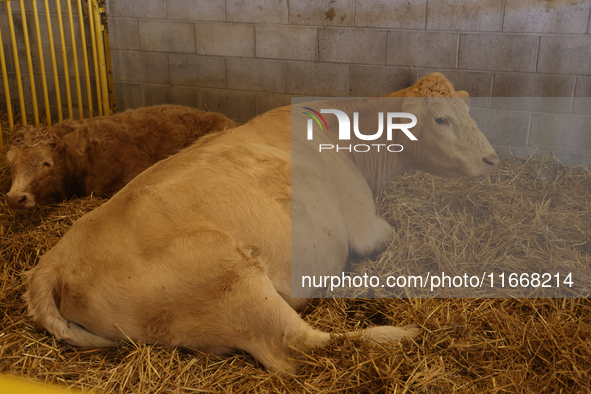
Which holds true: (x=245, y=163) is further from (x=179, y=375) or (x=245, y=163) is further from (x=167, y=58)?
(x=167, y=58)

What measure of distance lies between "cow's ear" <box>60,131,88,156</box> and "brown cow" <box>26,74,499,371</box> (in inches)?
63.3

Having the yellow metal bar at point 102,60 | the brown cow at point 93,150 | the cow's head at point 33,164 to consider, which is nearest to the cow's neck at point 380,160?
the brown cow at point 93,150

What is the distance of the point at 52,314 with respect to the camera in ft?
6.49

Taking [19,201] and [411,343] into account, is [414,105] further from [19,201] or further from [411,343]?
[19,201]

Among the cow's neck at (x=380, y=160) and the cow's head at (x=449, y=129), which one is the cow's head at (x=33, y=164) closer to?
the cow's neck at (x=380, y=160)

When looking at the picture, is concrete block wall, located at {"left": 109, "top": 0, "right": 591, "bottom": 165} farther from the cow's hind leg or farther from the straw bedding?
the cow's hind leg

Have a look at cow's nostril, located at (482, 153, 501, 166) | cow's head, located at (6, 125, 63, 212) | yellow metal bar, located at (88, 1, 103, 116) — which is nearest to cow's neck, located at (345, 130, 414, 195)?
cow's nostril, located at (482, 153, 501, 166)

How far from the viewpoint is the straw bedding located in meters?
1.82

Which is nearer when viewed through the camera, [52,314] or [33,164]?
[52,314]

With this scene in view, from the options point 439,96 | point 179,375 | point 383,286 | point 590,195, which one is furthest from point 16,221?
point 590,195

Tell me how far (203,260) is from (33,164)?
2386 mm

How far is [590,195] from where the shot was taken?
423cm

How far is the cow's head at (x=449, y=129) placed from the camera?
3215 mm

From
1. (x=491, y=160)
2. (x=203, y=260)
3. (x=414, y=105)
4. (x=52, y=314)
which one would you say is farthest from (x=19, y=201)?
(x=491, y=160)
